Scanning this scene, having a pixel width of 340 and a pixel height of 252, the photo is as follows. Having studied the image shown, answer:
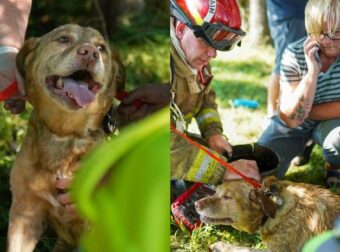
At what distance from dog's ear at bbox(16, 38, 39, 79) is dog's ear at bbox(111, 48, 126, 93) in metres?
0.24

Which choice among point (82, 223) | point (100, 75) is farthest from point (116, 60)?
point (82, 223)

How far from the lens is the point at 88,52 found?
1.59 meters

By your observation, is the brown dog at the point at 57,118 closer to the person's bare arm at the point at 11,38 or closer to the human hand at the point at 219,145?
the person's bare arm at the point at 11,38

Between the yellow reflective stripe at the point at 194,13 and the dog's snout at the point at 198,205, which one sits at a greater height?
the yellow reflective stripe at the point at 194,13

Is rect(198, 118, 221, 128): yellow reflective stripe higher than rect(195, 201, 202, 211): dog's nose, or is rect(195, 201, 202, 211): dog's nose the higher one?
rect(198, 118, 221, 128): yellow reflective stripe

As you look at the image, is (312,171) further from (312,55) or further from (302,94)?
(312,55)

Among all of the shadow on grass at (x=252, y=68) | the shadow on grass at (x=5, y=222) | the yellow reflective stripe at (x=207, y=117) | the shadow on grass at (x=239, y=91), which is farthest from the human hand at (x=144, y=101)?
the shadow on grass at (x=252, y=68)

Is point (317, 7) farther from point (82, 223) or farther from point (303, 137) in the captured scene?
point (82, 223)

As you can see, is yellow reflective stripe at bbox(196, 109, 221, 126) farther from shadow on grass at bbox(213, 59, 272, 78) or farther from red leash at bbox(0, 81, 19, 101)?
shadow on grass at bbox(213, 59, 272, 78)

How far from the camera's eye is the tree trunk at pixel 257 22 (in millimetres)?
2816

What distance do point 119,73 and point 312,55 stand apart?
0.60 metres

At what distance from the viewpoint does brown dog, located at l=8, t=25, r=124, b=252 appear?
5.38 feet

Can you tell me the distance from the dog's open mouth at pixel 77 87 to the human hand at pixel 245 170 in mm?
510

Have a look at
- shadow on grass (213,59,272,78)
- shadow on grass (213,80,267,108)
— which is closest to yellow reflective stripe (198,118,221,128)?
shadow on grass (213,80,267,108)
